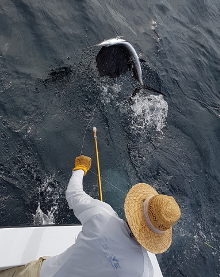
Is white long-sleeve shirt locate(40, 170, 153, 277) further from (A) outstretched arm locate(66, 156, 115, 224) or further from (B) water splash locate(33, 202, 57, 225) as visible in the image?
(B) water splash locate(33, 202, 57, 225)

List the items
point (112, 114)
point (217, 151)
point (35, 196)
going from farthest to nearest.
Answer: point (217, 151) → point (112, 114) → point (35, 196)

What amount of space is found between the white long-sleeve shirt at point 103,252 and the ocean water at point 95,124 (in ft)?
6.53

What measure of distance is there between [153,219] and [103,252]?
1.55 ft

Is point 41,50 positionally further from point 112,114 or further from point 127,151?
point 127,151

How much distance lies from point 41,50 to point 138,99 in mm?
2485

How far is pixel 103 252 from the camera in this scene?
2.09 metres

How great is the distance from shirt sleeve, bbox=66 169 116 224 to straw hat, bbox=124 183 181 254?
23 centimetres

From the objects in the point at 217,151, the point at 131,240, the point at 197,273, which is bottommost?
the point at 197,273

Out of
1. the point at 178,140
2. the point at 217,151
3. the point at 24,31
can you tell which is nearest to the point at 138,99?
the point at 178,140

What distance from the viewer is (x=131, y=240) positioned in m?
2.15

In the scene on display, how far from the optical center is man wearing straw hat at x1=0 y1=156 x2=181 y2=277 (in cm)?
208

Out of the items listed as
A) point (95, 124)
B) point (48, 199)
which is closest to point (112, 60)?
point (95, 124)

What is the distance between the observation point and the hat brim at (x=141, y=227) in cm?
211

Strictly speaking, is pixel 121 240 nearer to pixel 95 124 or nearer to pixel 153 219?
pixel 153 219
